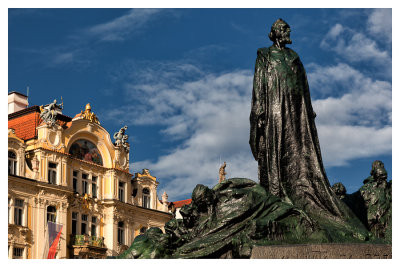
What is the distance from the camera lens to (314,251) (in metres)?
10.0

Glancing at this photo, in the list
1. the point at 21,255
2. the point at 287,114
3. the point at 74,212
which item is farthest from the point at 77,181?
the point at 287,114

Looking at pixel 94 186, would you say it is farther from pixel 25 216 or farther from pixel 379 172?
pixel 379 172

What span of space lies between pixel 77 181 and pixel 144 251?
36.9 metres

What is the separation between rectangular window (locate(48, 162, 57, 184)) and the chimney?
228 inches

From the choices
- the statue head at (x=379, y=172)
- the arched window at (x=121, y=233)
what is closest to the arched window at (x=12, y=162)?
the arched window at (x=121, y=233)

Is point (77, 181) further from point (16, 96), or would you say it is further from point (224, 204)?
point (224, 204)

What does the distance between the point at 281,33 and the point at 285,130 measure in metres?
1.74

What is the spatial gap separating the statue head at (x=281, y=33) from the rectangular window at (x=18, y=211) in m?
31.8

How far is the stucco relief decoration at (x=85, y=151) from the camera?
4788 centimetres

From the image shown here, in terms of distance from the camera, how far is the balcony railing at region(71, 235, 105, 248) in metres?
45.7

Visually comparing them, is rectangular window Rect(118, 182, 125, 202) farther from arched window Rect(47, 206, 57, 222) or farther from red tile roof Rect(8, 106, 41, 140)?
red tile roof Rect(8, 106, 41, 140)

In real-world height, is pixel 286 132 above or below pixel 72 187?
below

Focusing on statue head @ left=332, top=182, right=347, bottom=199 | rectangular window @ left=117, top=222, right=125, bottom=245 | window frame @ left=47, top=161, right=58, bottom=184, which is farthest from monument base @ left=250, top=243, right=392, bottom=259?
rectangular window @ left=117, top=222, right=125, bottom=245

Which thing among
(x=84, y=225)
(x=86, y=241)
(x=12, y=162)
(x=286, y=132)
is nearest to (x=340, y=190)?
(x=286, y=132)
